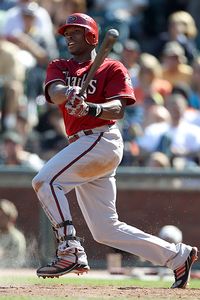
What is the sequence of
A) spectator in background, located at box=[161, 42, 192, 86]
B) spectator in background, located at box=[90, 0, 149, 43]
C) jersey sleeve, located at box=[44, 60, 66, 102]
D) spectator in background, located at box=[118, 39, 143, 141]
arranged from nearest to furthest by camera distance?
jersey sleeve, located at box=[44, 60, 66, 102] → spectator in background, located at box=[118, 39, 143, 141] → spectator in background, located at box=[161, 42, 192, 86] → spectator in background, located at box=[90, 0, 149, 43]

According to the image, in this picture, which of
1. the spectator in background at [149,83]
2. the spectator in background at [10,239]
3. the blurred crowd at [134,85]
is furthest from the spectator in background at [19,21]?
the spectator in background at [10,239]

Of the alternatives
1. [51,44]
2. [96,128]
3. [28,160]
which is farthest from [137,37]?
[96,128]

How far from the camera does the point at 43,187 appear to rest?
7.14m

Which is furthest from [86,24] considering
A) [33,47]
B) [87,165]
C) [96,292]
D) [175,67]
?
[33,47]

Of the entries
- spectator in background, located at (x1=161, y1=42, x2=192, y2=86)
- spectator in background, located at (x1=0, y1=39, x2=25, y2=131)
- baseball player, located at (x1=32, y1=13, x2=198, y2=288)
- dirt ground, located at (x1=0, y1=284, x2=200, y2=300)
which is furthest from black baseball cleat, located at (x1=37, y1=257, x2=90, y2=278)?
spectator in background, located at (x1=161, y1=42, x2=192, y2=86)

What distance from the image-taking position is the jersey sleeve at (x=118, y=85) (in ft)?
23.6

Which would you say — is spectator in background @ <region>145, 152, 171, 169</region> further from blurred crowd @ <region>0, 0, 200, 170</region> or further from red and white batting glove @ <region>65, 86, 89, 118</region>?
red and white batting glove @ <region>65, 86, 89, 118</region>

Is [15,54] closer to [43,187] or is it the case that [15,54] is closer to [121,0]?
[121,0]

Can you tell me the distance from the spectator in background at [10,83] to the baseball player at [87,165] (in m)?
5.85

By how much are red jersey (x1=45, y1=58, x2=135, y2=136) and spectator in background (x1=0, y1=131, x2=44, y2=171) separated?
15.3 feet

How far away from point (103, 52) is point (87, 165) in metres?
0.92

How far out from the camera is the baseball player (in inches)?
279

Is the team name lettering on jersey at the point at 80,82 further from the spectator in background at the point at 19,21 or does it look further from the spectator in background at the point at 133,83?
the spectator in background at the point at 19,21

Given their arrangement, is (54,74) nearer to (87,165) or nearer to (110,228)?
(87,165)
